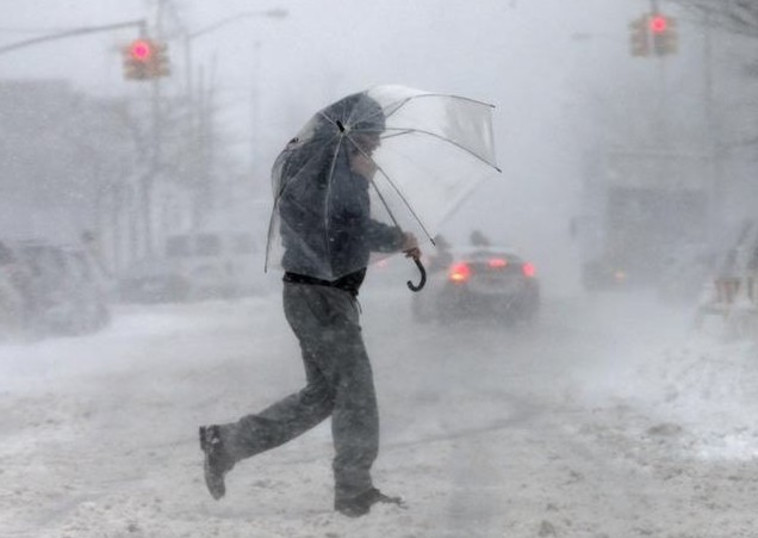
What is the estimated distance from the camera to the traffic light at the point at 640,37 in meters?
17.0

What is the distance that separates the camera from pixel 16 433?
9.55m

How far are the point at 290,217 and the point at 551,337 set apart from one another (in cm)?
1230

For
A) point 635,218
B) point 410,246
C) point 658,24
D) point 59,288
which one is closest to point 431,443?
point 410,246

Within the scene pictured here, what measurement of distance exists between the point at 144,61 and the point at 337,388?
50.8 ft

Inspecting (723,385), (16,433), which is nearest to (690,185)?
(723,385)

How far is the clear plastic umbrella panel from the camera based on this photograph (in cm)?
580

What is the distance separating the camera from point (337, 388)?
231 inches

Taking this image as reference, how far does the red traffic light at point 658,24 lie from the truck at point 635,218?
9.10 m

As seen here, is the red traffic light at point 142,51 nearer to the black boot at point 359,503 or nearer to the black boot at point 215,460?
the black boot at point 215,460

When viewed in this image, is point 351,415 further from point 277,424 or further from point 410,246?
point 410,246

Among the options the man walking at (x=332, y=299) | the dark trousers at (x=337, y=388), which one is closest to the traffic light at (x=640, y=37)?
the man walking at (x=332, y=299)

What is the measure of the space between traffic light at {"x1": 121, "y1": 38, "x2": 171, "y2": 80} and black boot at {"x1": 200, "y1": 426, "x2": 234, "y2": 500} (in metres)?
15.3

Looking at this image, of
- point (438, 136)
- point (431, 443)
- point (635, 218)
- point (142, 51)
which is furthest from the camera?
point (635, 218)

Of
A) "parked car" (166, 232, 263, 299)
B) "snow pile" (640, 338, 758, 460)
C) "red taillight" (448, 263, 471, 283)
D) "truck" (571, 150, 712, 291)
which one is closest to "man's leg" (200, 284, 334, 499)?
"snow pile" (640, 338, 758, 460)
